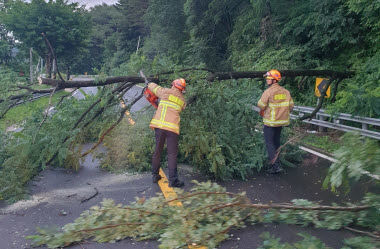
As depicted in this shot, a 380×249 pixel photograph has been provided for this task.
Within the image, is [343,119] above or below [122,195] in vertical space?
above

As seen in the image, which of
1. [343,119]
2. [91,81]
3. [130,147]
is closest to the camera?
[91,81]

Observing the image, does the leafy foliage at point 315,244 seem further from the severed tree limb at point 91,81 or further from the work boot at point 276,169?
the severed tree limb at point 91,81

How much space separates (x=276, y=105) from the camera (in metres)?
7.06

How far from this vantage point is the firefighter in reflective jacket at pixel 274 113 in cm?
704

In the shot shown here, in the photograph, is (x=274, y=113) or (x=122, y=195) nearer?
(x=122, y=195)

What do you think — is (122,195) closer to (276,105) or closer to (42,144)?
→ (42,144)

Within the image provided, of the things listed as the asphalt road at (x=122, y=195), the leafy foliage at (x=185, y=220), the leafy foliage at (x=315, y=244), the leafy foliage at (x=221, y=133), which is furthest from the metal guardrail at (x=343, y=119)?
the leafy foliage at (x=315, y=244)

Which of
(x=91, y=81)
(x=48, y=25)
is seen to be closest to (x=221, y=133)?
(x=91, y=81)

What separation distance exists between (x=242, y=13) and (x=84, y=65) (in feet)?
86.0

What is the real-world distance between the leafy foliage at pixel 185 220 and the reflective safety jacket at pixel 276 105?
9.27ft

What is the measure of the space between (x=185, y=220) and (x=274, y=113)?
348 centimetres

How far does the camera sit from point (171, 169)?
6387 mm

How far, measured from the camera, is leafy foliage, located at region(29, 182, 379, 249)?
4027 millimetres

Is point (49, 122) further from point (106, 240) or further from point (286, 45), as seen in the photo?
point (286, 45)
